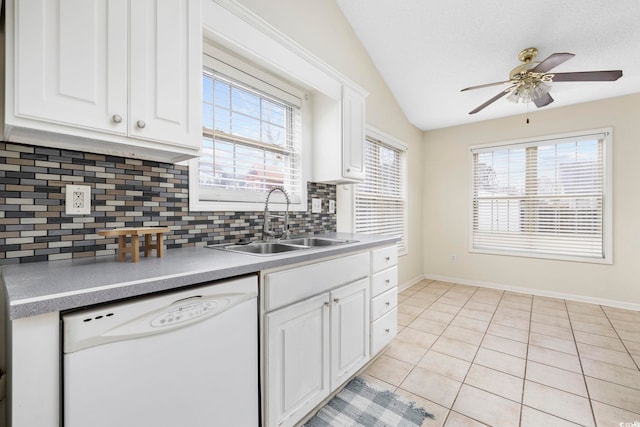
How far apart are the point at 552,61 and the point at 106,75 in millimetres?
2872

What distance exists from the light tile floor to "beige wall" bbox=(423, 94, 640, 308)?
0.42m

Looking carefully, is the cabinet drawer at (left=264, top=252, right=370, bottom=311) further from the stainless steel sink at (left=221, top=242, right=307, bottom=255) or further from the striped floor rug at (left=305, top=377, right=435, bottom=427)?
the striped floor rug at (left=305, top=377, right=435, bottom=427)

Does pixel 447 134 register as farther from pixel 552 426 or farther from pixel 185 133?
pixel 185 133

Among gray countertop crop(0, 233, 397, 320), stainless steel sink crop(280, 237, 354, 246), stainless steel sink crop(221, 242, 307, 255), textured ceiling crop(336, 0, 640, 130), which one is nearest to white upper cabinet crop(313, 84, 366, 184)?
stainless steel sink crop(280, 237, 354, 246)

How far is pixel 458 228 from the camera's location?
4469 mm

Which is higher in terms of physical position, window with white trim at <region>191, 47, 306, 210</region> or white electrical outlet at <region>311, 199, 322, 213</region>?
window with white trim at <region>191, 47, 306, 210</region>

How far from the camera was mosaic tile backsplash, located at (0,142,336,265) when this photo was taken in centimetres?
110

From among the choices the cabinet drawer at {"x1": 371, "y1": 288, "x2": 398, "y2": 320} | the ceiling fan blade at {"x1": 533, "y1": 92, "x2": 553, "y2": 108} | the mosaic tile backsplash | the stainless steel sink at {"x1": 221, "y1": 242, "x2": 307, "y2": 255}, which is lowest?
the cabinet drawer at {"x1": 371, "y1": 288, "x2": 398, "y2": 320}

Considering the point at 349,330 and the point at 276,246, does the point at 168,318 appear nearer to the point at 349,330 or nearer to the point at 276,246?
the point at 276,246

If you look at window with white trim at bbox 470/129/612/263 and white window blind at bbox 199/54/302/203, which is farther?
window with white trim at bbox 470/129/612/263

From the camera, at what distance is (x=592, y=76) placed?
2.24m

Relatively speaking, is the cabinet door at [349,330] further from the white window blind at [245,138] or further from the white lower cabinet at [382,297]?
the white window blind at [245,138]

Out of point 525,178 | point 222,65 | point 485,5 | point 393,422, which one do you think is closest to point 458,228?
point 525,178

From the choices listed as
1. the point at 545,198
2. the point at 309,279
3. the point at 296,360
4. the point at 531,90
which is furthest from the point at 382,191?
the point at 296,360
